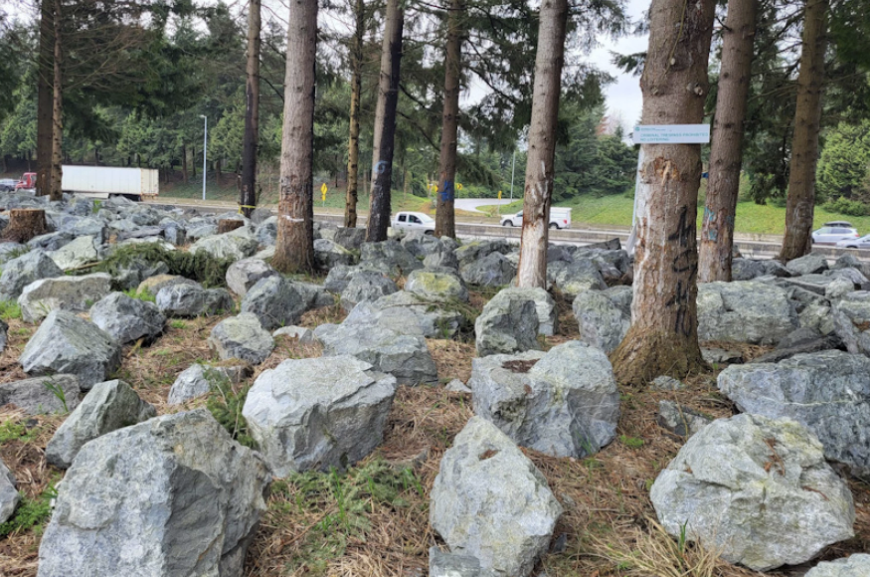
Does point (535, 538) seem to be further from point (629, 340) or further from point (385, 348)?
point (629, 340)

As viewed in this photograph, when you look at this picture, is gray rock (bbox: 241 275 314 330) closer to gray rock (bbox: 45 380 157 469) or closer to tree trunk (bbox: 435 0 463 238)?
gray rock (bbox: 45 380 157 469)

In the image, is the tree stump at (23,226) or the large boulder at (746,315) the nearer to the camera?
the large boulder at (746,315)

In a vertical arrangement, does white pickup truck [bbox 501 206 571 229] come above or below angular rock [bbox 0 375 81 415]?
above

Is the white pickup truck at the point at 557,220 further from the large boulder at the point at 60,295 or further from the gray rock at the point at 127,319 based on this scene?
the gray rock at the point at 127,319

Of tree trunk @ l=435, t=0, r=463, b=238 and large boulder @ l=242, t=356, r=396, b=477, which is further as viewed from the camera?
tree trunk @ l=435, t=0, r=463, b=238

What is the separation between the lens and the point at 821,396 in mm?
3221

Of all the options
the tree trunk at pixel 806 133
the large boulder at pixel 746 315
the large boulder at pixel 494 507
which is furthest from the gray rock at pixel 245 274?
the tree trunk at pixel 806 133

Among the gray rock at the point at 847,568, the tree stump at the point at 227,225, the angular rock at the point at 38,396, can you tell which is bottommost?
the angular rock at the point at 38,396

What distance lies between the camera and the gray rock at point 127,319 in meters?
4.87

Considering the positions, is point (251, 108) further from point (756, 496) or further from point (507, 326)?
point (756, 496)

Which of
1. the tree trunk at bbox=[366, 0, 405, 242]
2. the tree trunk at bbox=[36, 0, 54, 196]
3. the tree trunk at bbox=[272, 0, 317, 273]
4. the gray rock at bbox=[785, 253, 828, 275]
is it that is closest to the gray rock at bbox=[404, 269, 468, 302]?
the tree trunk at bbox=[272, 0, 317, 273]

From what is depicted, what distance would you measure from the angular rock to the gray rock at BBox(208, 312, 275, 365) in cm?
106

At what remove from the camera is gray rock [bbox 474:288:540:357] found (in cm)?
460

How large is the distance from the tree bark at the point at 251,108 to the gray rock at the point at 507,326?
12479mm
